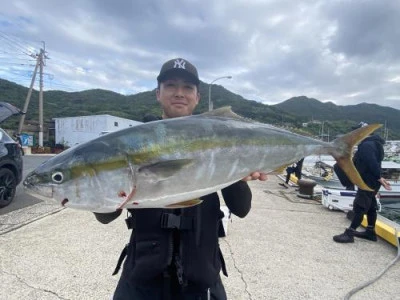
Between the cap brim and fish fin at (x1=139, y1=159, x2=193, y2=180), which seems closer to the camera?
fish fin at (x1=139, y1=159, x2=193, y2=180)

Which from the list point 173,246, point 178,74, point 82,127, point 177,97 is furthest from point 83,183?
point 82,127

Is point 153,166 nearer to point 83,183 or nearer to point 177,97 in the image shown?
point 83,183

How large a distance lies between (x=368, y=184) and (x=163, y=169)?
5859mm

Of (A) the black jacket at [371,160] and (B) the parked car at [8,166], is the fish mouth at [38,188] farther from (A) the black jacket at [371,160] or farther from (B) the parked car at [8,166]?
(B) the parked car at [8,166]

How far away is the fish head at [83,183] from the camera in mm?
1465

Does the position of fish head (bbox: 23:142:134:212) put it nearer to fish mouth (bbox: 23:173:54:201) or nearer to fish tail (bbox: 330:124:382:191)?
fish mouth (bbox: 23:173:54:201)

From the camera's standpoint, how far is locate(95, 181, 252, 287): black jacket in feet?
6.08

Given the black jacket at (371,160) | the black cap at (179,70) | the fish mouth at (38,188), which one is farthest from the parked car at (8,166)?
the black jacket at (371,160)

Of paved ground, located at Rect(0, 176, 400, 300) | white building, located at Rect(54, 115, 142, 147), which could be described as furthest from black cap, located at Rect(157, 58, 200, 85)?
white building, located at Rect(54, 115, 142, 147)

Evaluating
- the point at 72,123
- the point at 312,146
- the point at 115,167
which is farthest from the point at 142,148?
the point at 72,123

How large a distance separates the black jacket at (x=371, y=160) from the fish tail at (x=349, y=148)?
→ 4.21 metres

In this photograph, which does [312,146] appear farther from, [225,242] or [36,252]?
[36,252]

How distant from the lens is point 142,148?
1562 mm

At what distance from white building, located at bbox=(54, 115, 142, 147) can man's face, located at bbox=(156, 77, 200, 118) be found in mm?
40408
